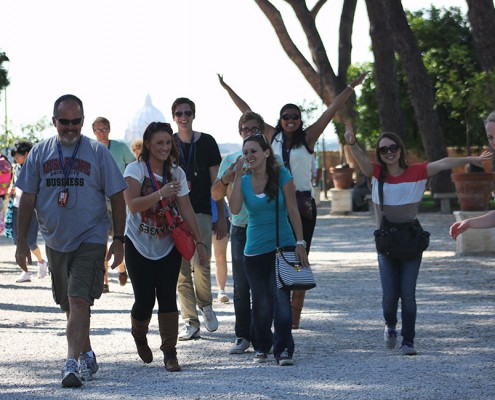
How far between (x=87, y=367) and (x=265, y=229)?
1447 millimetres

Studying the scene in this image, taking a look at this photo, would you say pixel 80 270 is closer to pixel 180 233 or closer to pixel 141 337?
pixel 180 233

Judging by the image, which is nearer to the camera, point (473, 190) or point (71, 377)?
point (71, 377)

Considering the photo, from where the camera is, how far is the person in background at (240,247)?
9070 millimetres

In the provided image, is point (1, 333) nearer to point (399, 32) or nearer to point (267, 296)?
point (267, 296)

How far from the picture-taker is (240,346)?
9.02 meters

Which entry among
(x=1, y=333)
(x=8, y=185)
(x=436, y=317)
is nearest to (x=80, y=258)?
(x=1, y=333)

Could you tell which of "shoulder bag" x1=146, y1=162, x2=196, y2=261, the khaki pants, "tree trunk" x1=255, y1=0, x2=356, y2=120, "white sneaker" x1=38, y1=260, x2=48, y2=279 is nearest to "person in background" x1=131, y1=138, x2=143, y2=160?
"white sneaker" x1=38, y1=260, x2=48, y2=279

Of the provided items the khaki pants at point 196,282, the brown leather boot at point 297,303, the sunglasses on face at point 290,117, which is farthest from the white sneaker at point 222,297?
the sunglasses on face at point 290,117

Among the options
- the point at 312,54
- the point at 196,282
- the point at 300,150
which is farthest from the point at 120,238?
the point at 312,54

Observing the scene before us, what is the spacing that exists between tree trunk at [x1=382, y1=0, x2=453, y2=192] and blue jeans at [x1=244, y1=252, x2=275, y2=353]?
63.7 feet

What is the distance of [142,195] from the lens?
8.26 m

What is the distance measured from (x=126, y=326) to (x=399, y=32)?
59.8 feet

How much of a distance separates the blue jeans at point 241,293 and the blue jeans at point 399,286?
0.95 meters

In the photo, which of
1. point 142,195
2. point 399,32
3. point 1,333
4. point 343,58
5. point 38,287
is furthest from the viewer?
point 343,58
